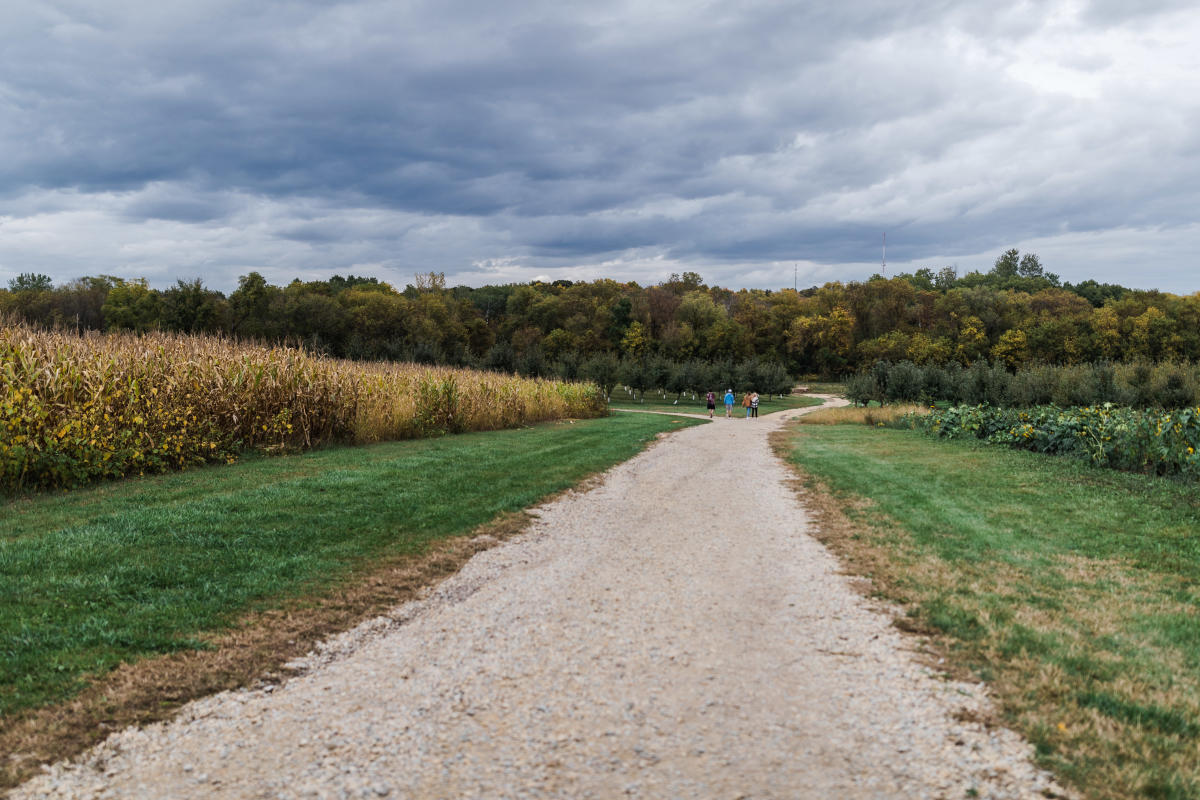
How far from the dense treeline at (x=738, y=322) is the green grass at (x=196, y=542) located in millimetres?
57286

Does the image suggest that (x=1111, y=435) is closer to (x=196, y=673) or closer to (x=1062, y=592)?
(x=1062, y=592)

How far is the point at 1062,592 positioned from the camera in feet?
19.2

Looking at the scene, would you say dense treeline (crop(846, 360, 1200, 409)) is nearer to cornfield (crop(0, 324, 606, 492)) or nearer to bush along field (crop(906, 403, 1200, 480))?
bush along field (crop(906, 403, 1200, 480))

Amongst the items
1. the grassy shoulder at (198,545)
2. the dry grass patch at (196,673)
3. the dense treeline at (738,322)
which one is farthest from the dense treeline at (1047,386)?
the dense treeline at (738,322)

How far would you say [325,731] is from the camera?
3439 millimetres

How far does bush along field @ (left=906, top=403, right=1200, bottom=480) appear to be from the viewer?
11.6 metres

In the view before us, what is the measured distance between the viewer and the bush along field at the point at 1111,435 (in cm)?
1162

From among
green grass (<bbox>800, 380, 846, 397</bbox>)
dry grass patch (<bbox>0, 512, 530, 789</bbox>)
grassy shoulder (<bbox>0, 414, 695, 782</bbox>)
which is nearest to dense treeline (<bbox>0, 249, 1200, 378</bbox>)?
green grass (<bbox>800, 380, 846, 397</bbox>)

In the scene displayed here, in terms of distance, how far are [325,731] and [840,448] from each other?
52.7ft

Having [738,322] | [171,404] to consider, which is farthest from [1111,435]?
[738,322]

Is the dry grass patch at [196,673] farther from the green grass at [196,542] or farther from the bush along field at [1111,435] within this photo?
the bush along field at [1111,435]

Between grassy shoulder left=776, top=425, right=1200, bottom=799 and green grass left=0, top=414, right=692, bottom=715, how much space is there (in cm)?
488

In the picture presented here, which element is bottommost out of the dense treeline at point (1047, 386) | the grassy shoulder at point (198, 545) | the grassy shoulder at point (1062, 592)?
the grassy shoulder at point (1062, 592)

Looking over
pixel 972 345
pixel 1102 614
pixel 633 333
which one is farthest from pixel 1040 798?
pixel 972 345
